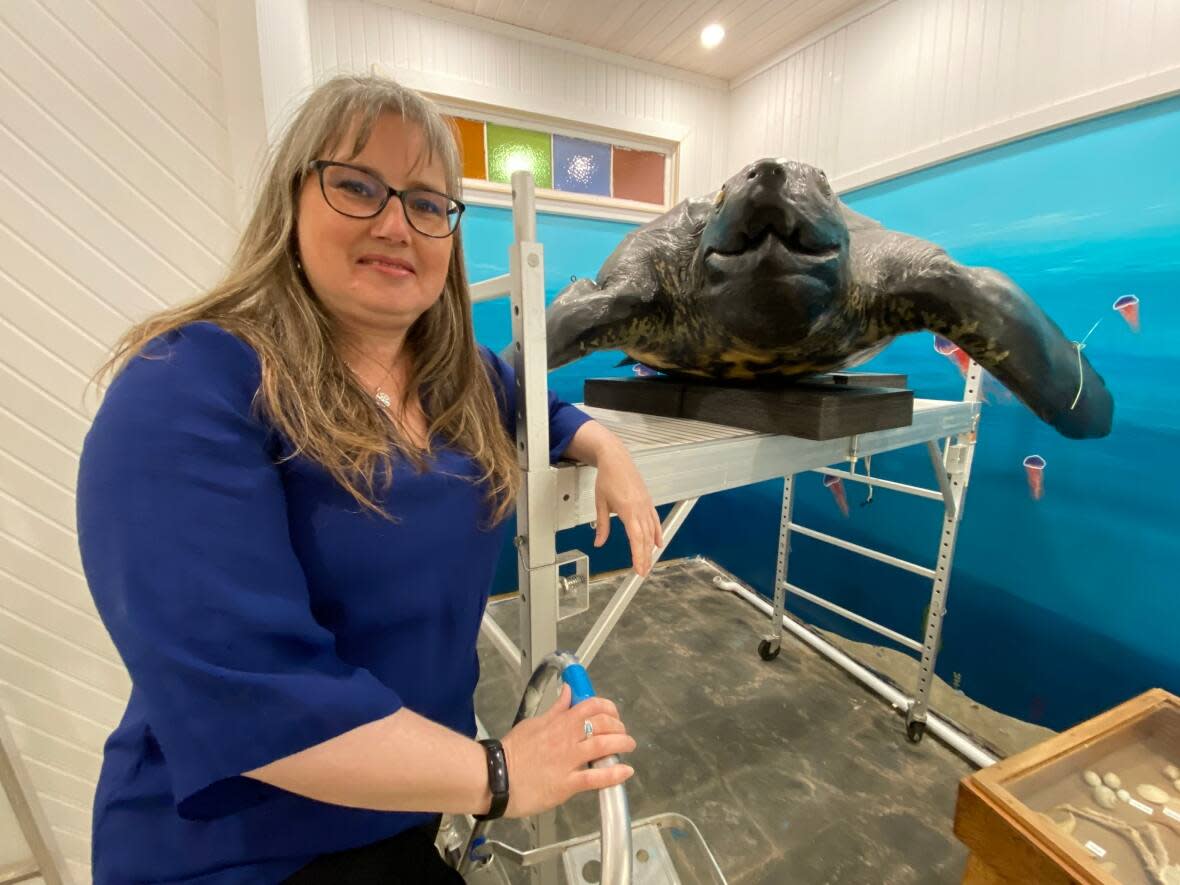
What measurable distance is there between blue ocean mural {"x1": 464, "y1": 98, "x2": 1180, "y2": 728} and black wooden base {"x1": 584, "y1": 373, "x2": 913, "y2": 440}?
0.78m

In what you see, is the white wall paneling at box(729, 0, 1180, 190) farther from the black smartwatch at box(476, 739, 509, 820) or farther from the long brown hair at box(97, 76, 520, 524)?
the black smartwatch at box(476, 739, 509, 820)

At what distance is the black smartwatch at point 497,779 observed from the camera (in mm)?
355

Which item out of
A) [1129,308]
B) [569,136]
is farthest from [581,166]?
[1129,308]

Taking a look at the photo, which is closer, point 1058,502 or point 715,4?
point 1058,502

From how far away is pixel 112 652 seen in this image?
1.14m

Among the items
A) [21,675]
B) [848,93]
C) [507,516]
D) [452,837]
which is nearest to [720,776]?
[452,837]

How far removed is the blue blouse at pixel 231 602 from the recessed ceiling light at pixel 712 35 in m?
2.13

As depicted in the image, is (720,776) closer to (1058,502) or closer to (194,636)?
(1058,502)

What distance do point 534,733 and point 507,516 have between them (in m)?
0.21

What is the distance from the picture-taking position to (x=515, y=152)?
2043 mm

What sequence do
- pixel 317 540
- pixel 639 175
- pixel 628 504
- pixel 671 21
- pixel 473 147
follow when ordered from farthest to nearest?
pixel 639 175 → pixel 473 147 → pixel 671 21 → pixel 628 504 → pixel 317 540

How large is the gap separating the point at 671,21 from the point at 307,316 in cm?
203

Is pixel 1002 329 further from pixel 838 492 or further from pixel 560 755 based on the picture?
pixel 838 492

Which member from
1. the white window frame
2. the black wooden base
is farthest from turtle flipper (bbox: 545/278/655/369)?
the white window frame
